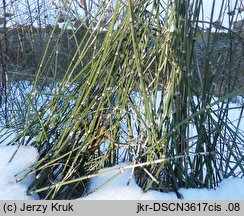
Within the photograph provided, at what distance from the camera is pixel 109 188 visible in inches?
54.1

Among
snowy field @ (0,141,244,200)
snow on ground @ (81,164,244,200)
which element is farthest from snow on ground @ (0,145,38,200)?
snow on ground @ (81,164,244,200)

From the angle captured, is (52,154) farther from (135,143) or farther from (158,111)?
(158,111)

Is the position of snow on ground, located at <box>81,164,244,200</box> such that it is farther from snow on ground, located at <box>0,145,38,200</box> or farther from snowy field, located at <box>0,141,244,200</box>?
snow on ground, located at <box>0,145,38,200</box>

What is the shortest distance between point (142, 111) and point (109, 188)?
11.7 inches

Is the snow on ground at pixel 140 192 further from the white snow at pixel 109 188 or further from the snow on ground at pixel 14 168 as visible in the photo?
the snow on ground at pixel 14 168

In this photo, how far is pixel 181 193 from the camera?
54.5 inches

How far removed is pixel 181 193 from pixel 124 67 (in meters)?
0.46

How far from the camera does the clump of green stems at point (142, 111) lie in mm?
1334

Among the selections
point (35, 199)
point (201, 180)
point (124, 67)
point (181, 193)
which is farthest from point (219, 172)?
point (35, 199)

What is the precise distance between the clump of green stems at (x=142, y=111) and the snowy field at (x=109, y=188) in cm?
3

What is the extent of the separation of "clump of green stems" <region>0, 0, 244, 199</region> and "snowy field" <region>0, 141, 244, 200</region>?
0.11ft

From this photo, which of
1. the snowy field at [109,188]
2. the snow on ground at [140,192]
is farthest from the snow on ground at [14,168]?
the snow on ground at [140,192]

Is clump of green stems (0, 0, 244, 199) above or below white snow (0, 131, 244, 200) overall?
above

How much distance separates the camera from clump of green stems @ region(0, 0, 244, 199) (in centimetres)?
133
